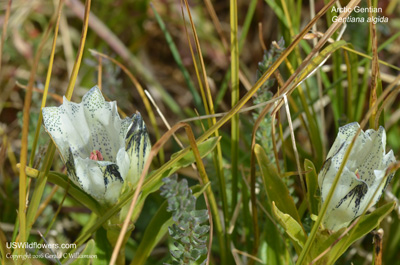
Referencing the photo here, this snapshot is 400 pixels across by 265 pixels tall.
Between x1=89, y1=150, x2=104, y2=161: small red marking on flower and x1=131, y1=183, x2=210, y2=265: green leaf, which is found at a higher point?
x1=89, y1=150, x2=104, y2=161: small red marking on flower

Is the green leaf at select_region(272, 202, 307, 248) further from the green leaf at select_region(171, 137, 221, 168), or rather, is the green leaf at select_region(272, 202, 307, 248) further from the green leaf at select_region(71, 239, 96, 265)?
the green leaf at select_region(71, 239, 96, 265)

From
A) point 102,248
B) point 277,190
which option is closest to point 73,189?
point 102,248

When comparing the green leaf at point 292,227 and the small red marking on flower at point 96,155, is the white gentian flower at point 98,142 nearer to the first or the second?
the small red marking on flower at point 96,155

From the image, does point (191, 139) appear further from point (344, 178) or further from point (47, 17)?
point (47, 17)

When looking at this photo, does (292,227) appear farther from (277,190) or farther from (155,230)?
(155,230)

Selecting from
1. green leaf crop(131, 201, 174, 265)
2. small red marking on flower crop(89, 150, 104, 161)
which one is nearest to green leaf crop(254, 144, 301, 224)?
green leaf crop(131, 201, 174, 265)

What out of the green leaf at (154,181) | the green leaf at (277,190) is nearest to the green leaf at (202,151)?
the green leaf at (154,181)
